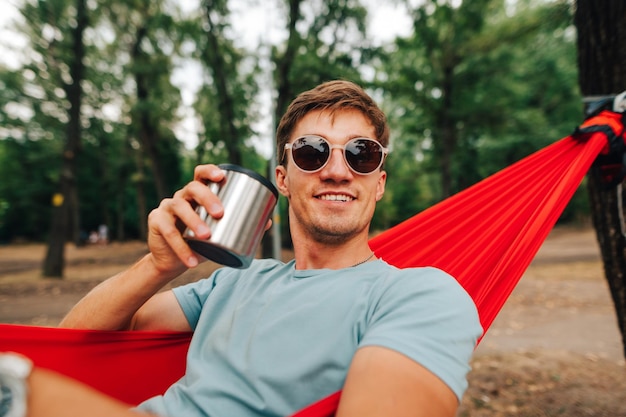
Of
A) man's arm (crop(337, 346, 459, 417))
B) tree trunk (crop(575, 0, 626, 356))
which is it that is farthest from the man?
tree trunk (crop(575, 0, 626, 356))

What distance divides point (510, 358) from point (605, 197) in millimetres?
2182

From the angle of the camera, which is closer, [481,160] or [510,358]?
[510,358]

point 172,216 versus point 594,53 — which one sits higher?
point 594,53

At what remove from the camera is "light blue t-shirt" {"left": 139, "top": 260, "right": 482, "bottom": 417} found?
3.24 ft

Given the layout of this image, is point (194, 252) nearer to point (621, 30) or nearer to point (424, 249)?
point (424, 249)

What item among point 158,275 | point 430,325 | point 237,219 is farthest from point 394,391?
A: point 158,275

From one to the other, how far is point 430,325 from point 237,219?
552 mm

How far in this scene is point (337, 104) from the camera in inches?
58.8

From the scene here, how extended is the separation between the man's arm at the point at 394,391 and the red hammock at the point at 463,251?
75cm

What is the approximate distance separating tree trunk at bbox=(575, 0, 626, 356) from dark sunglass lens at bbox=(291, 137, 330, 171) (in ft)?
5.67

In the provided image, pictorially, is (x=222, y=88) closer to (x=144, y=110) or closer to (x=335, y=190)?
(x=144, y=110)

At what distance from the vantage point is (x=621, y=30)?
2238mm

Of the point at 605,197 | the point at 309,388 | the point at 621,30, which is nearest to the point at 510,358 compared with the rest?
the point at 605,197

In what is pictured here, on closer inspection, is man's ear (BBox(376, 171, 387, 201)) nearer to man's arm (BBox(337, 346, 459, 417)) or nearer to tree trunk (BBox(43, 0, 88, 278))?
man's arm (BBox(337, 346, 459, 417))
